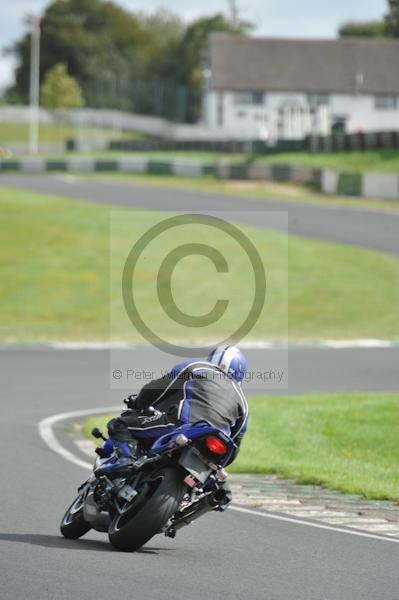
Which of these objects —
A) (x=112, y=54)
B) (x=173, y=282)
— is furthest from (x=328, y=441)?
(x=112, y=54)

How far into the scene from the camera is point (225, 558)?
777 centimetres

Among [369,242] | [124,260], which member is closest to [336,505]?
[124,260]

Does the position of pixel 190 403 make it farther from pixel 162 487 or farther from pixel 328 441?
pixel 328 441

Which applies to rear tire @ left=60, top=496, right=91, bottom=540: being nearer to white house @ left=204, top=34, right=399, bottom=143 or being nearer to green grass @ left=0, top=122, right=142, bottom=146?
green grass @ left=0, top=122, right=142, bottom=146

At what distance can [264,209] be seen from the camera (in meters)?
39.9

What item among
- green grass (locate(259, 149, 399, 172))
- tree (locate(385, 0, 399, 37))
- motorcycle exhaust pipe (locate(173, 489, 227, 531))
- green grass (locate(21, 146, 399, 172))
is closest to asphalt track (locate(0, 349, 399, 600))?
motorcycle exhaust pipe (locate(173, 489, 227, 531))

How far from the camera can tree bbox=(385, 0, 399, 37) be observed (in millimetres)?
65938

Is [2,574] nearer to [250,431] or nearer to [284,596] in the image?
[284,596]

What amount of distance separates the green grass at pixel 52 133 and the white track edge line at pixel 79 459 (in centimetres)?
6953

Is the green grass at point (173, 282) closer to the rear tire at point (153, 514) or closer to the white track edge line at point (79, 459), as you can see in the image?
the white track edge line at point (79, 459)

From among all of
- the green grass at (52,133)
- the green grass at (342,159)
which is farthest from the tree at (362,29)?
the green grass at (342,159)

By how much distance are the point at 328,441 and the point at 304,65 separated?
75.3 metres

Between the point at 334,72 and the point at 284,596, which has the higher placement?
the point at 334,72

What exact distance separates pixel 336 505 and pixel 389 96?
3051 inches
